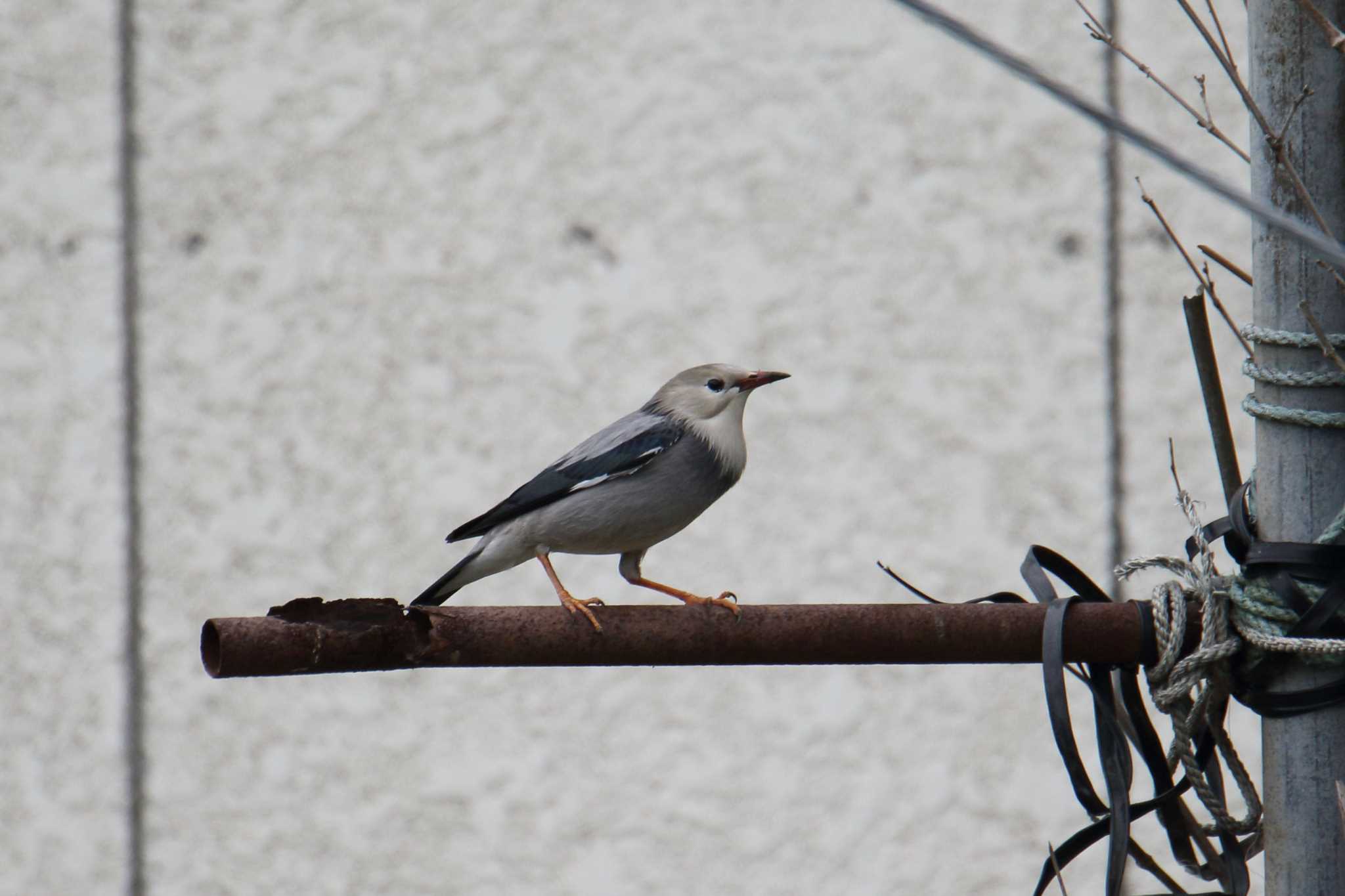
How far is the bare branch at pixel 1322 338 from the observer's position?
2.61ft

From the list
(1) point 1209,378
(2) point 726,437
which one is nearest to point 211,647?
(2) point 726,437

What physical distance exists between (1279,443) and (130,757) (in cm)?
166

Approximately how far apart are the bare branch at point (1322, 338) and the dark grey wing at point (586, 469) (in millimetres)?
575

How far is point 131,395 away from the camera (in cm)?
188

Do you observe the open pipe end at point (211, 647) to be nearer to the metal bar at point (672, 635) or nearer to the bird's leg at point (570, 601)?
the metal bar at point (672, 635)

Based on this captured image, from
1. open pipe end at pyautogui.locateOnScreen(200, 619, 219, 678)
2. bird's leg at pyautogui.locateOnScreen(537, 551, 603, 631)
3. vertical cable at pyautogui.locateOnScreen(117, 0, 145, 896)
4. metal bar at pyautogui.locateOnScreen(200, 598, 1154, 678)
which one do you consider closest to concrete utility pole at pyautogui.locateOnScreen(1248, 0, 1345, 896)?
metal bar at pyautogui.locateOnScreen(200, 598, 1154, 678)

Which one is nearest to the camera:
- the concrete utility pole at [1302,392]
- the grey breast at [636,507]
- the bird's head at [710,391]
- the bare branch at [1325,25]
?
the bare branch at [1325,25]

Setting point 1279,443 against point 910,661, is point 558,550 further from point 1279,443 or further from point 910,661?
point 1279,443

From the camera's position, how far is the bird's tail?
3.98ft

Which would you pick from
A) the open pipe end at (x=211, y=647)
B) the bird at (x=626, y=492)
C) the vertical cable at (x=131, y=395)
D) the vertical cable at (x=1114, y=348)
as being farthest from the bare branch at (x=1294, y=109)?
the vertical cable at (x=131, y=395)

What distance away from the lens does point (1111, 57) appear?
183cm

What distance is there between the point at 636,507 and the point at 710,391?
185mm

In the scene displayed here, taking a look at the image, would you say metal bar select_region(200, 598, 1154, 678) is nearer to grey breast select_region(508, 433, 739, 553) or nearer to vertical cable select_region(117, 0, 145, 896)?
grey breast select_region(508, 433, 739, 553)

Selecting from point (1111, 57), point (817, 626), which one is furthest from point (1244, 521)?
point (1111, 57)
